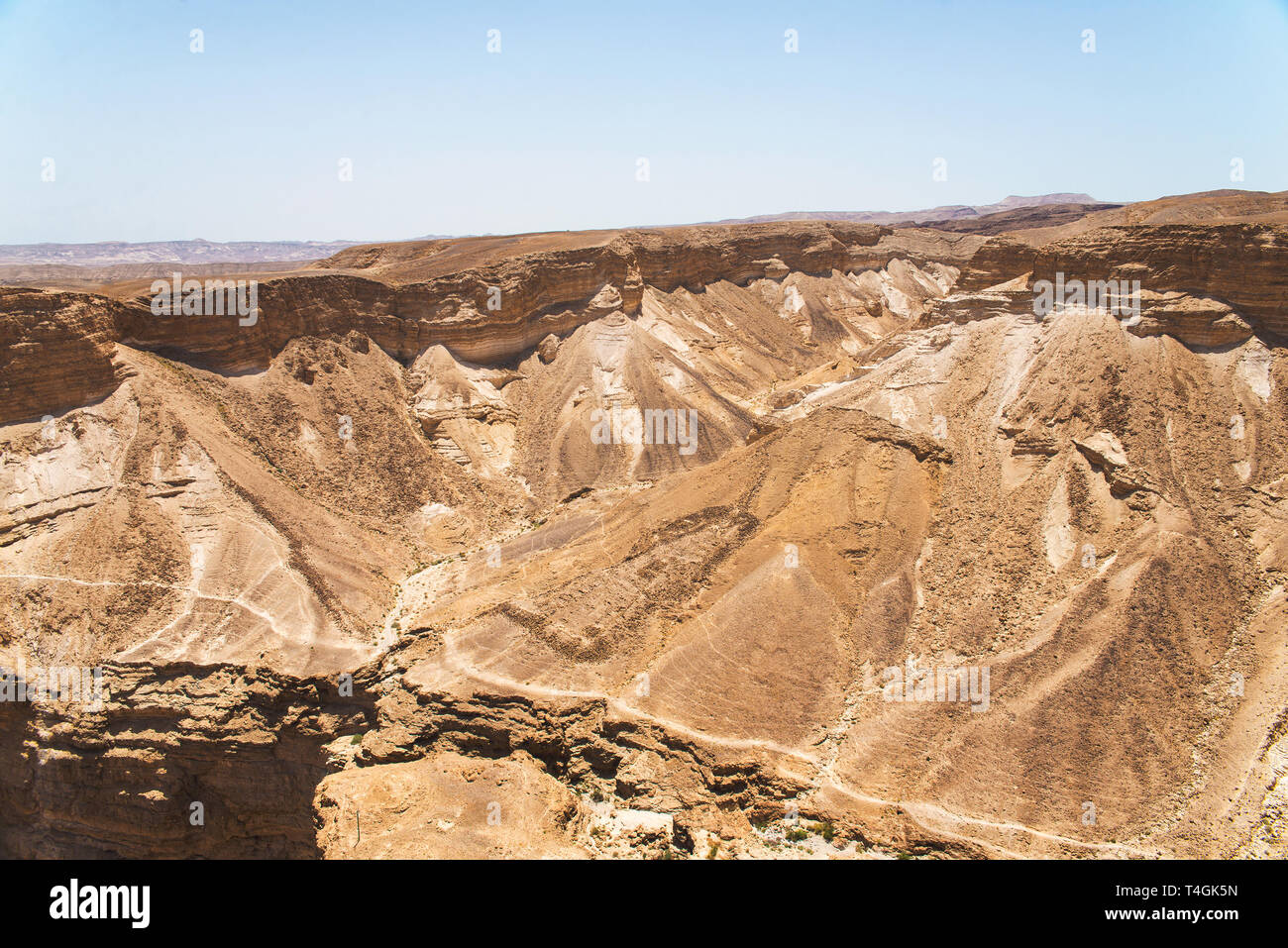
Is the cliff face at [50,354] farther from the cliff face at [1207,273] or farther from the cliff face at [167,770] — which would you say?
the cliff face at [1207,273]

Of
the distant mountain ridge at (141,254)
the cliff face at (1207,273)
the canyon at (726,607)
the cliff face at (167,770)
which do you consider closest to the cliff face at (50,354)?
the canyon at (726,607)

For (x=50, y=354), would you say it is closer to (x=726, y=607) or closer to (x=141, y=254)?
(x=726, y=607)

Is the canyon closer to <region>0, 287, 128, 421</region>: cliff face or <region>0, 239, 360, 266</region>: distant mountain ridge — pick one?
<region>0, 287, 128, 421</region>: cliff face

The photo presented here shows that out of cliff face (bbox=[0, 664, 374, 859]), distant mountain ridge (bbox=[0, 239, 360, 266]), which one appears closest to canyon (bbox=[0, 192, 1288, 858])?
cliff face (bbox=[0, 664, 374, 859])

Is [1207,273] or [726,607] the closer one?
[726,607]

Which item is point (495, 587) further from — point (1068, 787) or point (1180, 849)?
point (1180, 849)

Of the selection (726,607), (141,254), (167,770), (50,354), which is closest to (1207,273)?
(726,607)

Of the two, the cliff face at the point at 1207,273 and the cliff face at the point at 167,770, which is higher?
the cliff face at the point at 1207,273

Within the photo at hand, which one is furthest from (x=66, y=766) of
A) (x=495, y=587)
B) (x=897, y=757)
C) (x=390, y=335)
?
(x=390, y=335)
